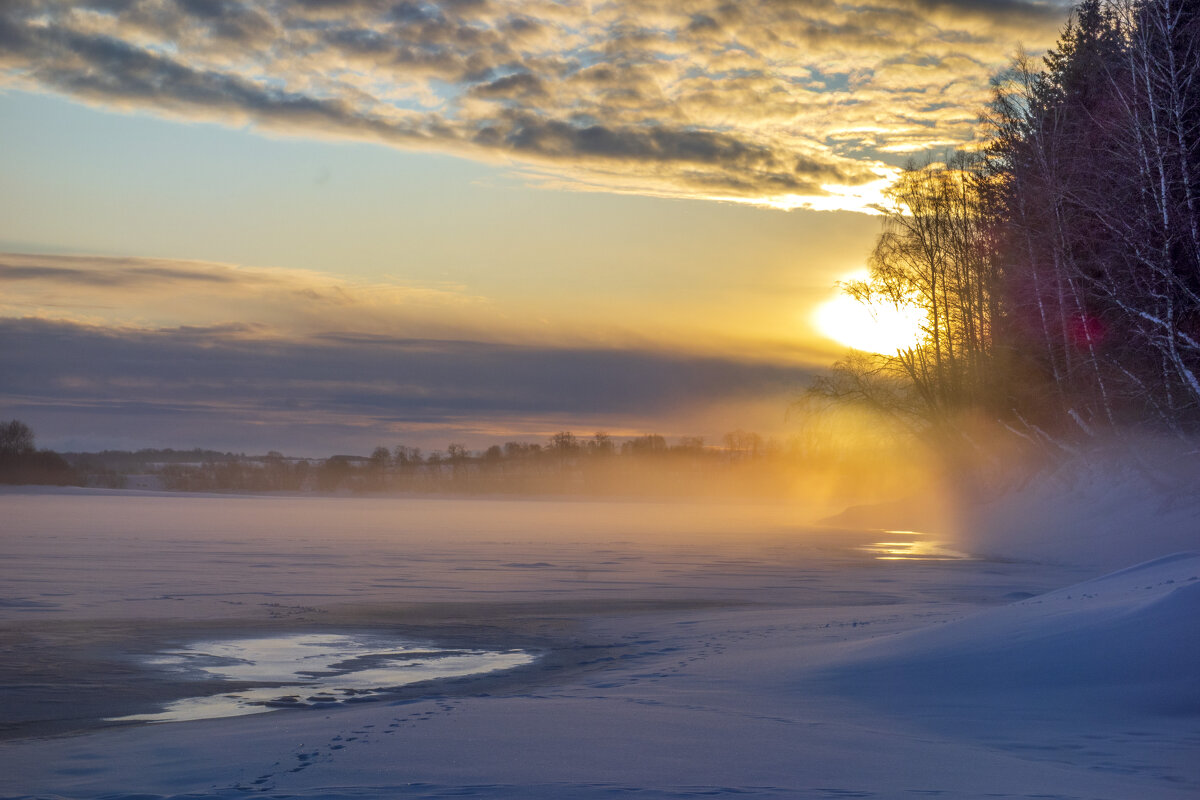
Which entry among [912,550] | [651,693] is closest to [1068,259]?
[912,550]

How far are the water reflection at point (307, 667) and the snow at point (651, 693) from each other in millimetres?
335

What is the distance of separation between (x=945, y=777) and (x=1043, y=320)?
Result: 22606 mm

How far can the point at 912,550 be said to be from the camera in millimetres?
26250

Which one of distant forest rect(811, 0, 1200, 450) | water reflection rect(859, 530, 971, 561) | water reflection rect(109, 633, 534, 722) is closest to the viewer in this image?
Result: water reflection rect(109, 633, 534, 722)

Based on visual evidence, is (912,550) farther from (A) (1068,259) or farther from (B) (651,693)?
(B) (651,693)

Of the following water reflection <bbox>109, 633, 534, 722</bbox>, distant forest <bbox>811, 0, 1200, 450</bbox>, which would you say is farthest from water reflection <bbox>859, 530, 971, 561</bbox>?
water reflection <bbox>109, 633, 534, 722</bbox>

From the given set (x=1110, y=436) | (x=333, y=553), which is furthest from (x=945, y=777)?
(x=1110, y=436)

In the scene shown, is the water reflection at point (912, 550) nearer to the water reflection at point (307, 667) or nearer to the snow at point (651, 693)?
the snow at point (651, 693)

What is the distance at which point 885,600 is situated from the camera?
14.6 metres

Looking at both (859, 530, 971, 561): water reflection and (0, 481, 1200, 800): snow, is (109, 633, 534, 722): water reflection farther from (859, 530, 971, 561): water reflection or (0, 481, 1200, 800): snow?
(859, 530, 971, 561): water reflection

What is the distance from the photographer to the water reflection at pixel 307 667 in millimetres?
7520

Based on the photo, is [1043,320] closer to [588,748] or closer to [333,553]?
[333,553]

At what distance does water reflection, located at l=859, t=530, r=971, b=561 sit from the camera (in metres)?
23.5

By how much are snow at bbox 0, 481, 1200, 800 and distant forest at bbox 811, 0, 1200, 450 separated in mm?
7505
